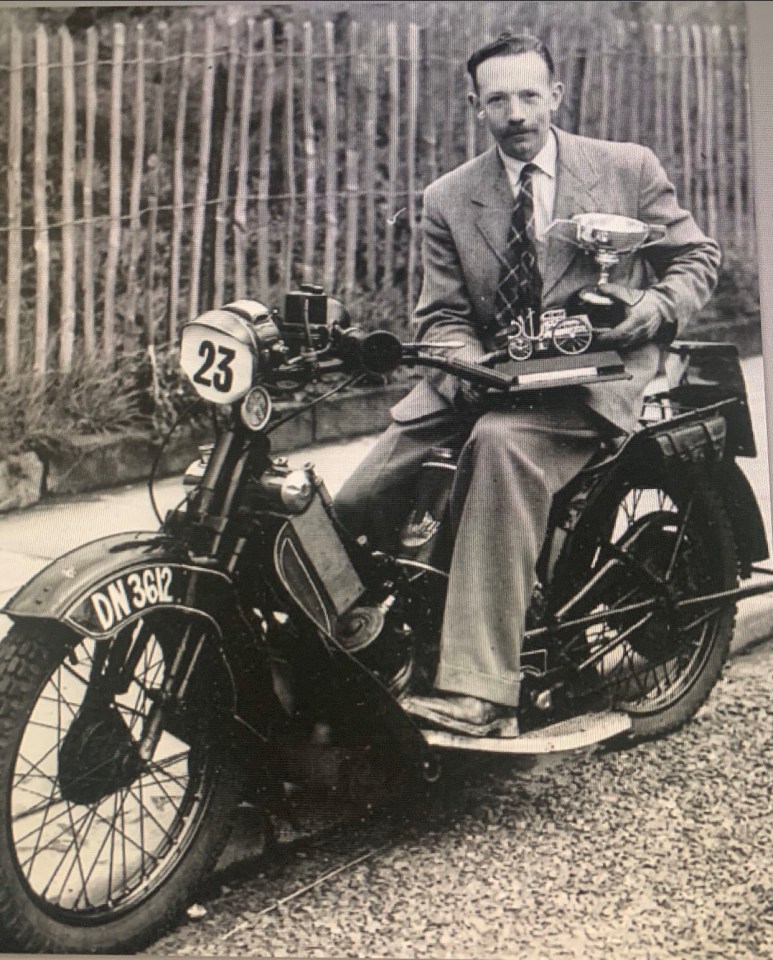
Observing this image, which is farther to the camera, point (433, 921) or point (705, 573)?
point (705, 573)

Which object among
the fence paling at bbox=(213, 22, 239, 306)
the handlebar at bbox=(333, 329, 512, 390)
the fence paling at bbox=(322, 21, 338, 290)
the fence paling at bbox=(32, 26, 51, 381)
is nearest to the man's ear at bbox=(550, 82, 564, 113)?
the fence paling at bbox=(322, 21, 338, 290)

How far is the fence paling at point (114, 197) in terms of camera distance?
227cm

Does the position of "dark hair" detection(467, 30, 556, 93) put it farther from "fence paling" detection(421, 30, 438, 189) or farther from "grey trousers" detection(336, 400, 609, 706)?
"grey trousers" detection(336, 400, 609, 706)

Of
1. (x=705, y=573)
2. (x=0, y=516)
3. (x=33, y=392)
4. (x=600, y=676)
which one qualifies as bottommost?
(x=600, y=676)

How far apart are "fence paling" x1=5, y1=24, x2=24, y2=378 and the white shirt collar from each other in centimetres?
102

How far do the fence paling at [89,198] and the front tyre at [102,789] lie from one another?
746mm

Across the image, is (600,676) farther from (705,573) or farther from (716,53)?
(716,53)

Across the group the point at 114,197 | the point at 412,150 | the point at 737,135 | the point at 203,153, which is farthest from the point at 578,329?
the point at 114,197

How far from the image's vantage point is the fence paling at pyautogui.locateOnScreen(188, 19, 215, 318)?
7.47ft

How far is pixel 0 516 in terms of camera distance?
218 cm

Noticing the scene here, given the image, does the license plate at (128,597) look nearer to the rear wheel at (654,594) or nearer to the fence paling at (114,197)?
the fence paling at (114,197)

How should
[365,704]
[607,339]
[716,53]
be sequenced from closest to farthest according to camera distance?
[365,704], [607,339], [716,53]

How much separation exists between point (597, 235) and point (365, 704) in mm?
1022

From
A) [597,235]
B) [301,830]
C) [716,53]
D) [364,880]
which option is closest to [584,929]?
[364,880]
